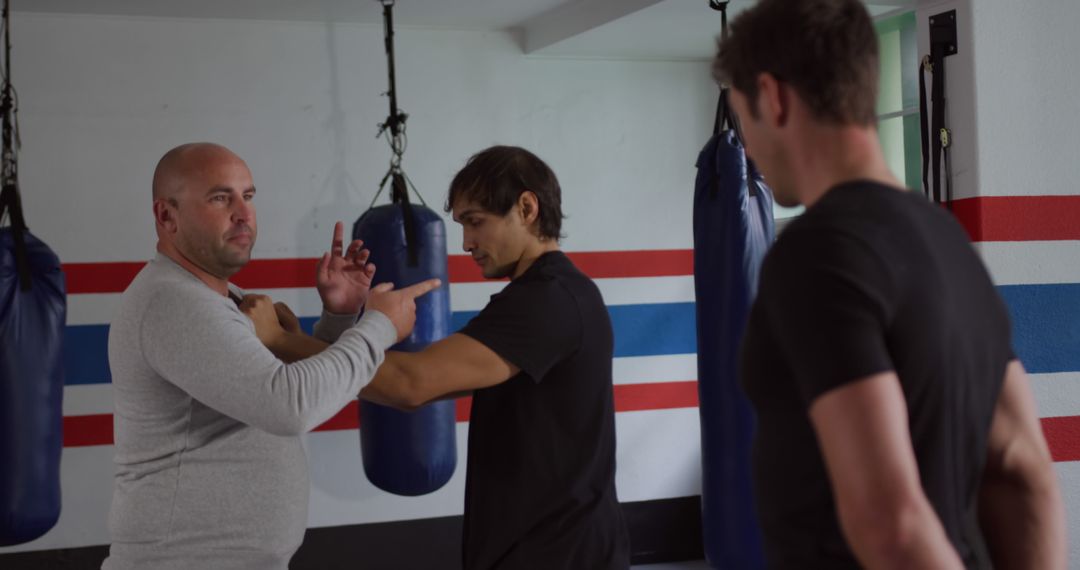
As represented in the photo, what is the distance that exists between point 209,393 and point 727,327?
Answer: 1.76m

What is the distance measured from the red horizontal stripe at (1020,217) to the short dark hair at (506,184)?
1.71m

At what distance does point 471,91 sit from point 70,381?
2146mm

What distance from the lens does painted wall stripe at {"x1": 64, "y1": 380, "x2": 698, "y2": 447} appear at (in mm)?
4527

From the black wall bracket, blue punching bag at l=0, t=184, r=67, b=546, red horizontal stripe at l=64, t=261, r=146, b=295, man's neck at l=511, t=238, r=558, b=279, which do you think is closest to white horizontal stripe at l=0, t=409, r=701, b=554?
red horizontal stripe at l=64, t=261, r=146, b=295

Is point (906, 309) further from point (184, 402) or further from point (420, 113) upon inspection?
point (420, 113)

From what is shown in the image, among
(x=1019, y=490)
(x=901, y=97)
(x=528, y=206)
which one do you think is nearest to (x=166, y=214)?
(x=528, y=206)

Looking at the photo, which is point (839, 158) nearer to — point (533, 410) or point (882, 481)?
point (882, 481)

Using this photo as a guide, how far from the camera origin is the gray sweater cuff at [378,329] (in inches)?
78.0

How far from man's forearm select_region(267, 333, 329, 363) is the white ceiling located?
7.80 ft

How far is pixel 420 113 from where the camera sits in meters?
4.90

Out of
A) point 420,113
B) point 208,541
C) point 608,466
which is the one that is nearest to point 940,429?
point 608,466

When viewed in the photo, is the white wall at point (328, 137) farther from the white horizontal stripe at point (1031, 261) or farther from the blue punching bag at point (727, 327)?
the white horizontal stripe at point (1031, 261)

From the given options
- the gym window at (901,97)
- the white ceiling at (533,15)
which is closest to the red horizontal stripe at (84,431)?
the white ceiling at (533,15)

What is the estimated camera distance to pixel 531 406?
80.7 inches
